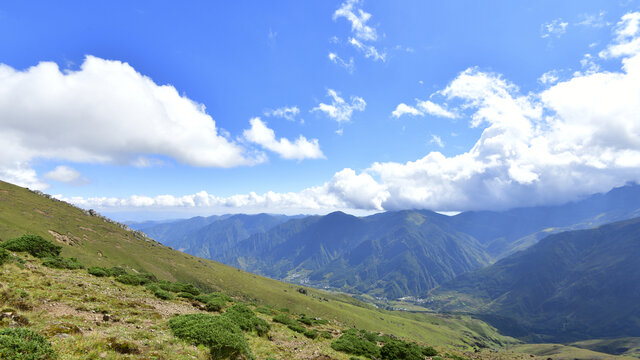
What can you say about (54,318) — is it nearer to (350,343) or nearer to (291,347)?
(291,347)

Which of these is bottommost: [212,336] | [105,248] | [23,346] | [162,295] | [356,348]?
[105,248]

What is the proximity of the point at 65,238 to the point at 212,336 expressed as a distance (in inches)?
4075

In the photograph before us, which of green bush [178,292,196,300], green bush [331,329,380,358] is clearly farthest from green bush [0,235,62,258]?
green bush [331,329,380,358]

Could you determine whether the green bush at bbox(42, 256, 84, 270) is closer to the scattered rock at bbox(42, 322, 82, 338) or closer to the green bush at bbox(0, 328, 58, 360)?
the scattered rock at bbox(42, 322, 82, 338)

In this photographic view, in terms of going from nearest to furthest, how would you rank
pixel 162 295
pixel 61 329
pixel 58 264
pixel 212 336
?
pixel 61 329 < pixel 212 336 < pixel 162 295 < pixel 58 264

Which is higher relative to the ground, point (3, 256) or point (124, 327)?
point (3, 256)

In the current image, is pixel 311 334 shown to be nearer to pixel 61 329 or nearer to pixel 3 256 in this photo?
pixel 61 329

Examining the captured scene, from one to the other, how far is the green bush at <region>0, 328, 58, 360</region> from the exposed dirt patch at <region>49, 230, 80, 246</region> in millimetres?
99376

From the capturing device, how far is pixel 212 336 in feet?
53.9

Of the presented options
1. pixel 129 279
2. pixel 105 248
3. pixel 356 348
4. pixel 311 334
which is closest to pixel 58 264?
pixel 129 279

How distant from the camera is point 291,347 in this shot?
77.8ft

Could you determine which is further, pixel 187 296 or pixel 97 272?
pixel 187 296

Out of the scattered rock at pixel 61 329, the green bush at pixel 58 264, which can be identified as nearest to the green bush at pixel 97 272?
the green bush at pixel 58 264

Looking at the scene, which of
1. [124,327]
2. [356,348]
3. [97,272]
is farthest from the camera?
[97,272]
